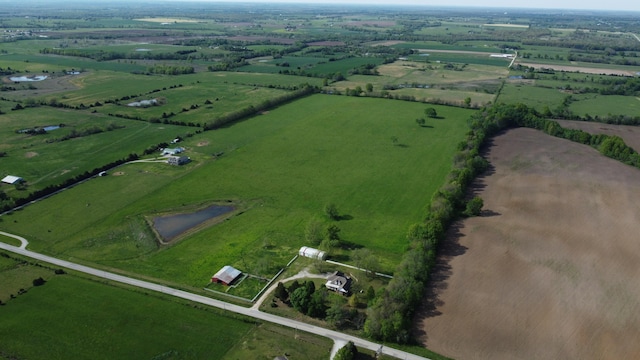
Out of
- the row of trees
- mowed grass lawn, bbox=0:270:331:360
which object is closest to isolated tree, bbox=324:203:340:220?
the row of trees

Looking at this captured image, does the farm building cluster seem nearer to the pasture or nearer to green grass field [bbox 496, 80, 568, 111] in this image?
the pasture

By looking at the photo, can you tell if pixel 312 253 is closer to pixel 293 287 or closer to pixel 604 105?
pixel 293 287

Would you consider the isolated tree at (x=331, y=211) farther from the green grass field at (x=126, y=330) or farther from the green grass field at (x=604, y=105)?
the green grass field at (x=604, y=105)

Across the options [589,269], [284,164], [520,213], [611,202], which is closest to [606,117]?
[611,202]

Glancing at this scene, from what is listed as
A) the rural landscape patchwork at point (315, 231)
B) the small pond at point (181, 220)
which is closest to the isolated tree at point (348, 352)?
the rural landscape patchwork at point (315, 231)

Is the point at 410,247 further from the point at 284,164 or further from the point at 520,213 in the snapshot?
the point at 284,164

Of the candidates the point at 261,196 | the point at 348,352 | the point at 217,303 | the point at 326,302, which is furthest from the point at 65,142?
the point at 348,352

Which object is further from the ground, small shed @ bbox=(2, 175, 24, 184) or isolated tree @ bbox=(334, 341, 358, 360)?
small shed @ bbox=(2, 175, 24, 184)

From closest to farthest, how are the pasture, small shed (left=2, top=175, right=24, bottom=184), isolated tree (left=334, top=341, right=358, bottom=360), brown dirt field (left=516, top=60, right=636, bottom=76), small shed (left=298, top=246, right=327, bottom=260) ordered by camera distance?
1. isolated tree (left=334, top=341, right=358, bottom=360)
2. small shed (left=298, top=246, right=327, bottom=260)
3. small shed (left=2, top=175, right=24, bottom=184)
4. the pasture
5. brown dirt field (left=516, top=60, right=636, bottom=76)
